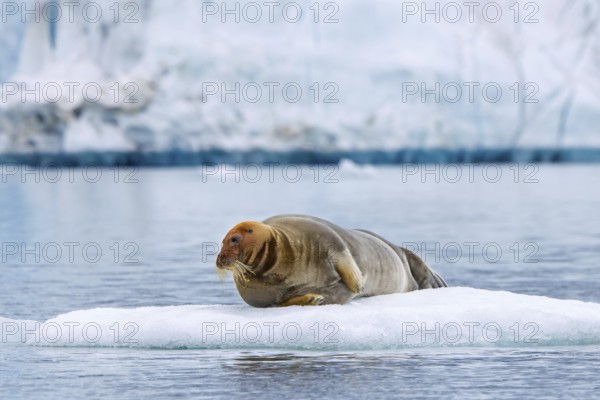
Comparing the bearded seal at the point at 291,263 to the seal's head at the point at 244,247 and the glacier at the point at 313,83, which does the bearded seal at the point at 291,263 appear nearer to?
the seal's head at the point at 244,247

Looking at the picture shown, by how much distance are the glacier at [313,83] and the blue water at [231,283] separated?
23.8 feet

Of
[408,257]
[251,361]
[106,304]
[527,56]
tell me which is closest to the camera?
[251,361]

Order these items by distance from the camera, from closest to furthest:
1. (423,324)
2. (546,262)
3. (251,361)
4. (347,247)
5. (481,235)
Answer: (251,361) → (423,324) → (347,247) → (546,262) → (481,235)

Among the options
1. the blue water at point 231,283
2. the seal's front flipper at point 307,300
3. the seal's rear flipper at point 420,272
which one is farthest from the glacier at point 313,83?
the seal's front flipper at point 307,300

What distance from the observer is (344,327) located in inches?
265

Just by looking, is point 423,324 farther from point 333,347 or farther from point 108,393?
point 108,393

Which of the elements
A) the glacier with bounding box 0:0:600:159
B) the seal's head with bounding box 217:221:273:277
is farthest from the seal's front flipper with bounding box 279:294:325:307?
the glacier with bounding box 0:0:600:159

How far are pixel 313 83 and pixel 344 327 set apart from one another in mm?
30885

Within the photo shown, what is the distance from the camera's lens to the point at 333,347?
6684 millimetres

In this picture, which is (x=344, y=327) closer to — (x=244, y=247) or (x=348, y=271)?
(x=348, y=271)

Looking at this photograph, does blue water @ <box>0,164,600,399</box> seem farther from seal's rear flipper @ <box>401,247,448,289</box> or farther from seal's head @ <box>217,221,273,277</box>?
seal's rear flipper @ <box>401,247,448,289</box>

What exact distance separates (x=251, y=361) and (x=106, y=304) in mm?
2751

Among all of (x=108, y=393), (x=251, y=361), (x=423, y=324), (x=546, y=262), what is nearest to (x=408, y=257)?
(x=423, y=324)

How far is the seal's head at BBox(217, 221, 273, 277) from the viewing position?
22.7 feet
